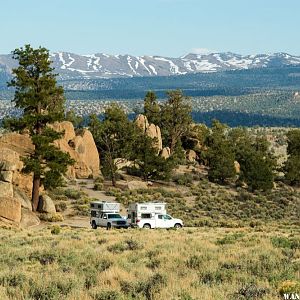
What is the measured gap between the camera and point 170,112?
83.5m

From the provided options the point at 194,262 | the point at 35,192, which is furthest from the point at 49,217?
the point at 194,262

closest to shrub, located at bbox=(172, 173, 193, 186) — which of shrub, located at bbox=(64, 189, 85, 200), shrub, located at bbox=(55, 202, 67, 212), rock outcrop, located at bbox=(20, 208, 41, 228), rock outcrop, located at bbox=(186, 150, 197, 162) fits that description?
rock outcrop, located at bbox=(186, 150, 197, 162)

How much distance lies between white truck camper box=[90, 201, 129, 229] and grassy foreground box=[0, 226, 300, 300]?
16781mm

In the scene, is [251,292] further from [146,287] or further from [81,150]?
[81,150]

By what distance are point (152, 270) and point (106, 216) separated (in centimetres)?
2429

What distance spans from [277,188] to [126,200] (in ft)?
88.1

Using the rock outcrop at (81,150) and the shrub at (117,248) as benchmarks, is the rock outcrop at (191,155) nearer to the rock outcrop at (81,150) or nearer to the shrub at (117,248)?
the rock outcrop at (81,150)

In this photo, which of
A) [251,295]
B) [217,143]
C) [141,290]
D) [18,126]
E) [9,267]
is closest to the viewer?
[251,295]

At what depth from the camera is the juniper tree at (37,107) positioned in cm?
4122

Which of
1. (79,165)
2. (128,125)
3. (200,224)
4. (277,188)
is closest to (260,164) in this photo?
(277,188)

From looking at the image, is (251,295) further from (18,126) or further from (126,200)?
(126,200)

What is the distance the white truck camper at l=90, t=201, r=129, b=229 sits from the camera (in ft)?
130

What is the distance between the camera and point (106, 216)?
3984cm

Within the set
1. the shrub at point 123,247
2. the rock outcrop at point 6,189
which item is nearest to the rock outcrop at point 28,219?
the rock outcrop at point 6,189
